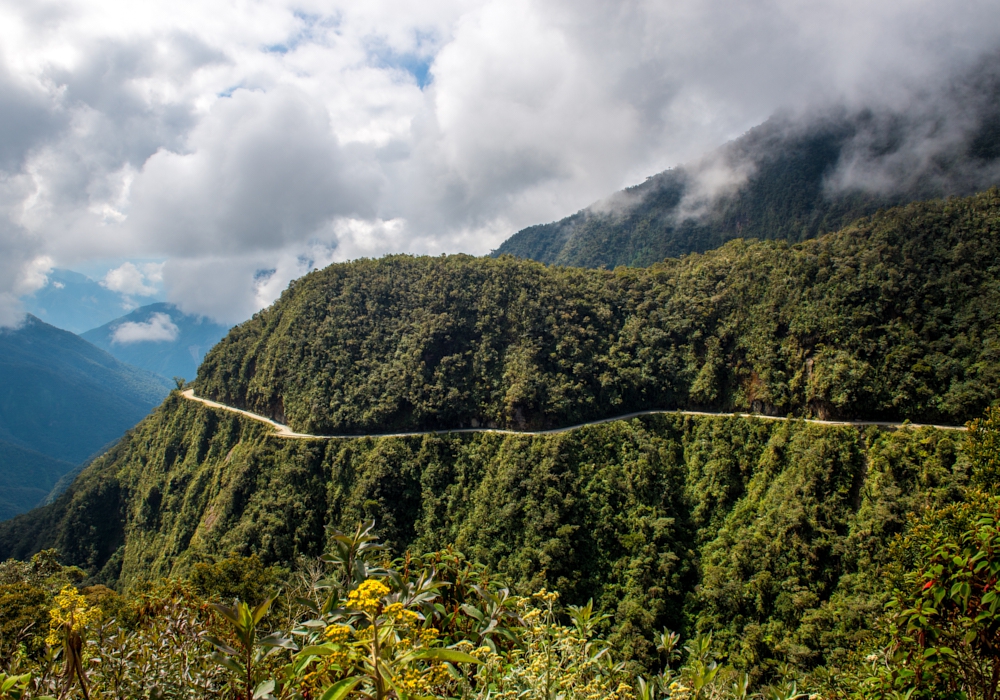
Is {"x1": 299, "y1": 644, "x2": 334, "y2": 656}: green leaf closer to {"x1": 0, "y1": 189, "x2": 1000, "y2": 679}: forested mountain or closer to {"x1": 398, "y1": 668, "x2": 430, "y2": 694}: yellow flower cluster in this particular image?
{"x1": 398, "y1": 668, "x2": 430, "y2": 694}: yellow flower cluster

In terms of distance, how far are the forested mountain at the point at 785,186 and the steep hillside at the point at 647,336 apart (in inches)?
1731

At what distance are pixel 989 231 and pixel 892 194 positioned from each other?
168ft

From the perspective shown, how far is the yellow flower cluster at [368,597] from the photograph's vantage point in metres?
4.42

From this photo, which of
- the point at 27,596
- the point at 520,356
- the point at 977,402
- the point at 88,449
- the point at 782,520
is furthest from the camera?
the point at 88,449

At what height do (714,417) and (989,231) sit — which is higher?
(989,231)

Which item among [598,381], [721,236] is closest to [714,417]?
[598,381]

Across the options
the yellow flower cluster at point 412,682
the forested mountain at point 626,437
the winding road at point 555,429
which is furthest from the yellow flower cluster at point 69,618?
the winding road at point 555,429

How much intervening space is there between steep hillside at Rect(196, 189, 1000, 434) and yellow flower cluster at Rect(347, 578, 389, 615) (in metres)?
40.9

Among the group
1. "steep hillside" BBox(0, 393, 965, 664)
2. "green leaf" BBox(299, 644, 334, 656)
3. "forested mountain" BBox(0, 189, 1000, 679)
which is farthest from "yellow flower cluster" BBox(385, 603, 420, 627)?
"forested mountain" BBox(0, 189, 1000, 679)

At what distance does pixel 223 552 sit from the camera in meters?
46.2

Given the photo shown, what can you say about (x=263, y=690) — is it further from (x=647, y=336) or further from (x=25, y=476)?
(x=25, y=476)

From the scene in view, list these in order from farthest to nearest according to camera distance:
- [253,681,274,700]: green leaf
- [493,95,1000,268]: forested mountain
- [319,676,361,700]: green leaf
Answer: [493,95,1000,268]: forested mountain < [253,681,274,700]: green leaf < [319,676,361,700]: green leaf

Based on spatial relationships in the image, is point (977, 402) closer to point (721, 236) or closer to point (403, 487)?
point (403, 487)

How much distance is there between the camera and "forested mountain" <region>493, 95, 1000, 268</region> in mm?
74438
